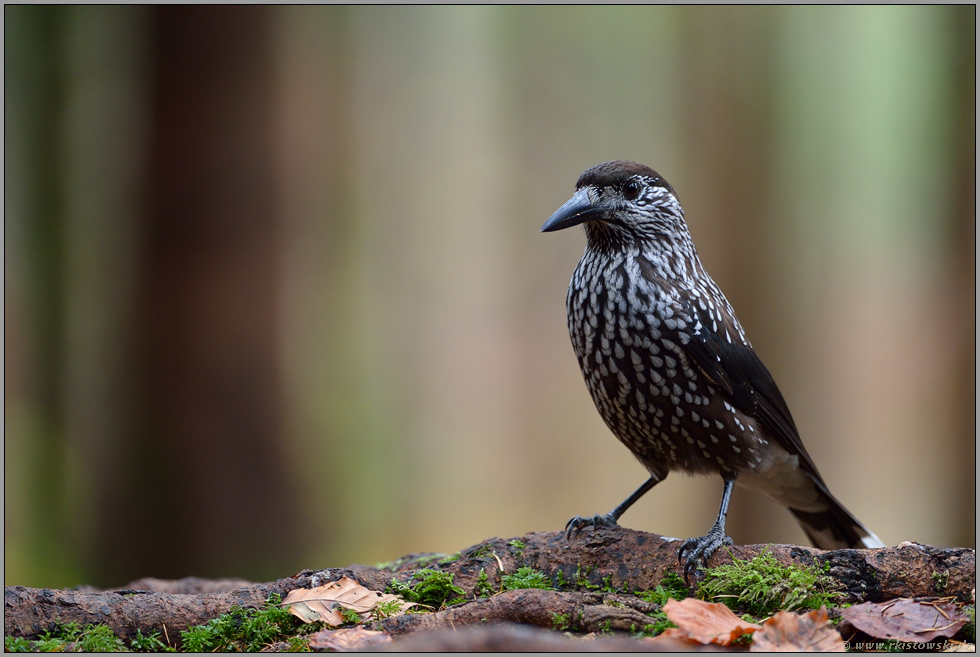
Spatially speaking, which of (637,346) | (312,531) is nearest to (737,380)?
(637,346)

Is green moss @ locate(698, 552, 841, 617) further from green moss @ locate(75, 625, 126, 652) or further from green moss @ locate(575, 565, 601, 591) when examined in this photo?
green moss @ locate(75, 625, 126, 652)

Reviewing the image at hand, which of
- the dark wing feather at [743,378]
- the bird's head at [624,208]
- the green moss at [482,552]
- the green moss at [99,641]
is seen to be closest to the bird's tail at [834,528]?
the dark wing feather at [743,378]

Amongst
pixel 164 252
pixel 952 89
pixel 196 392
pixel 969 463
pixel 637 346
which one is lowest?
pixel 969 463

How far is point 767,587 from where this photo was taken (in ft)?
8.80

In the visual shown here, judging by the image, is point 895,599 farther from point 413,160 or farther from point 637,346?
point 413,160

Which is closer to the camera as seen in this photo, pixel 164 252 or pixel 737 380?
pixel 737 380

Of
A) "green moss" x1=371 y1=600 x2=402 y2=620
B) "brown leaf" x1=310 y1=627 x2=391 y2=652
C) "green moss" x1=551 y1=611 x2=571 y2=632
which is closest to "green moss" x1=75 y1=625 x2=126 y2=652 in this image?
"brown leaf" x1=310 y1=627 x2=391 y2=652

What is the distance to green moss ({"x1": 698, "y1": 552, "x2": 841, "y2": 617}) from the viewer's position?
104 inches

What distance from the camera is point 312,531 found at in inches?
241

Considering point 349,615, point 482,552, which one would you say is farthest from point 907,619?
point 349,615

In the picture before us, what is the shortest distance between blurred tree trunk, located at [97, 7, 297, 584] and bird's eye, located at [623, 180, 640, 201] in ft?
10.8

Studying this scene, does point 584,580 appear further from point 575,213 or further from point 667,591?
point 575,213

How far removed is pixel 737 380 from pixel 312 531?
4.14 m

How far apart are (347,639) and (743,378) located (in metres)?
2.16
